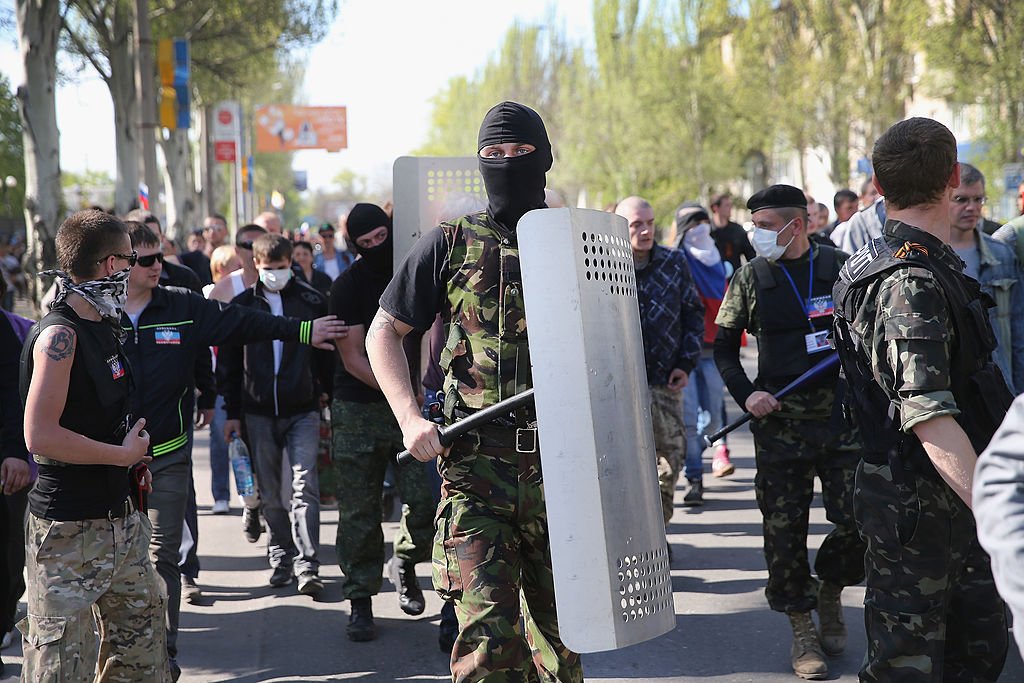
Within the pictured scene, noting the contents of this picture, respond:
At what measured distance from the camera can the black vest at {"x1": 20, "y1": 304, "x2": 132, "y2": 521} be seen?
3.79m

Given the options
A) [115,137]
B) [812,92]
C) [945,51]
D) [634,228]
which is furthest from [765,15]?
[634,228]

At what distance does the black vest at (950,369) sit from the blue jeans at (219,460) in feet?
18.2

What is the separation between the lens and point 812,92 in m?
32.7

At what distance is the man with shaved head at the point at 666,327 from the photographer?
21.6 ft

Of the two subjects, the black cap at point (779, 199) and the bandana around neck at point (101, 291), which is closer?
the bandana around neck at point (101, 291)

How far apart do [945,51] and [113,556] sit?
71.0 feet

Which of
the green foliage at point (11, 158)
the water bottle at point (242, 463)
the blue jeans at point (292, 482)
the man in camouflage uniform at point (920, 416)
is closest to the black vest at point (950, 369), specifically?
the man in camouflage uniform at point (920, 416)

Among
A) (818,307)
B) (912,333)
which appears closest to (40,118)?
(818,307)

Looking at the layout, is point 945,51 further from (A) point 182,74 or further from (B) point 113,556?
(B) point 113,556

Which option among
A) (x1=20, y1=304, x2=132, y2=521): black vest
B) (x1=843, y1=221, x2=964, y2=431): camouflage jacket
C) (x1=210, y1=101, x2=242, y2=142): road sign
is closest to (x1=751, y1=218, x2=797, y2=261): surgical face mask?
(x1=843, y1=221, x2=964, y2=431): camouflage jacket

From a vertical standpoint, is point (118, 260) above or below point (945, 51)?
below

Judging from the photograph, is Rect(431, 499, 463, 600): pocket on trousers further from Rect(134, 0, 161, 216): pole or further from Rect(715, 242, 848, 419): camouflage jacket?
Rect(134, 0, 161, 216): pole

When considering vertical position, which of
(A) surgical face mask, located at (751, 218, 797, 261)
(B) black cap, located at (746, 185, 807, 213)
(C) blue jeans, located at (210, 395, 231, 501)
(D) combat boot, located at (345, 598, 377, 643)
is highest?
(B) black cap, located at (746, 185, 807, 213)

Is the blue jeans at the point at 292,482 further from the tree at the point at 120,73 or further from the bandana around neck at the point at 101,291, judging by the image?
the tree at the point at 120,73
